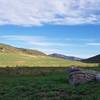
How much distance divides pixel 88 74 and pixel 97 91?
21.9 feet

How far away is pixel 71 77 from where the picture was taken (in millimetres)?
33344

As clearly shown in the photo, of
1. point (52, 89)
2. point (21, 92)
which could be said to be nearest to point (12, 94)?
point (21, 92)

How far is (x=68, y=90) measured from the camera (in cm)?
2731

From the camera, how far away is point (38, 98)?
2509 cm

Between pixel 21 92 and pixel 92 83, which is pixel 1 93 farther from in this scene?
pixel 92 83

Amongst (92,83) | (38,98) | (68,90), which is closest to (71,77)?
(92,83)

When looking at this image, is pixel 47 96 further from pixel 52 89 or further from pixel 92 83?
pixel 92 83

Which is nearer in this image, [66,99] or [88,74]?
[66,99]

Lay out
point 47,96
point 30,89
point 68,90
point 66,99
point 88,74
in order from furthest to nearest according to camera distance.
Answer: point 88,74, point 30,89, point 68,90, point 47,96, point 66,99

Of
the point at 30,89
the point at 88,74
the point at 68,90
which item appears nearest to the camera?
the point at 68,90

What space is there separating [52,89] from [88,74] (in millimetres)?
5190

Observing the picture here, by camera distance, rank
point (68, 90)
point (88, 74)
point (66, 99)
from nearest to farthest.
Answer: point (66, 99)
point (68, 90)
point (88, 74)

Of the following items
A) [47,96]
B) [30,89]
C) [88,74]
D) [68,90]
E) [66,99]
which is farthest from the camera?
[88,74]

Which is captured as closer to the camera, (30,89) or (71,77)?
(30,89)
